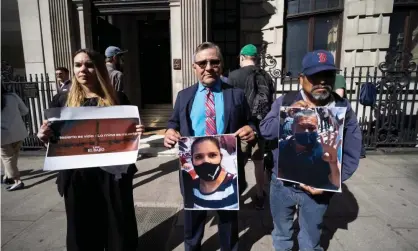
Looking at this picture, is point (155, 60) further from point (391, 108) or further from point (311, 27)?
point (391, 108)

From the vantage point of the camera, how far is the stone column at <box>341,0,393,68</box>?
22.7 ft

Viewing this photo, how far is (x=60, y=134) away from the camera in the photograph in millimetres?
1952

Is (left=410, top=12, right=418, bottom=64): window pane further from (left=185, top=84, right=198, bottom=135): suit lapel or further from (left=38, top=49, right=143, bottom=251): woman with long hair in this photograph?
(left=38, top=49, right=143, bottom=251): woman with long hair

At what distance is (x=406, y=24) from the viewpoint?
736cm

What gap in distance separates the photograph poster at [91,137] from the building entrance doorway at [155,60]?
9118 mm

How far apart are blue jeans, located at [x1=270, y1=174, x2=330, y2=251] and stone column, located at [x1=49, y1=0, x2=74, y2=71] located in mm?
7011

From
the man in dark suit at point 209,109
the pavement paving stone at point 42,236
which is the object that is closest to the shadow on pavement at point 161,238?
the man in dark suit at point 209,109

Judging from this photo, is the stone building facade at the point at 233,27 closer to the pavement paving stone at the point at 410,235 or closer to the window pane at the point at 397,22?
the window pane at the point at 397,22

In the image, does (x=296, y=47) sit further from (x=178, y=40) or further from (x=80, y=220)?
(x=80, y=220)

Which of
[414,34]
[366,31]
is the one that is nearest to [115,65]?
[366,31]

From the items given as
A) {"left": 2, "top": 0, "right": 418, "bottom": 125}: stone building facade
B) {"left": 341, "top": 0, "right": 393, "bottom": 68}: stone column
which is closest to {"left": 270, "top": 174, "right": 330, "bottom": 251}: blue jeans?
{"left": 2, "top": 0, "right": 418, "bottom": 125}: stone building facade

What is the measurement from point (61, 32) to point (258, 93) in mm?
6206

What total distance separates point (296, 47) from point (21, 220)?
833cm

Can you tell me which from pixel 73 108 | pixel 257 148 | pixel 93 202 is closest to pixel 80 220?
pixel 93 202
